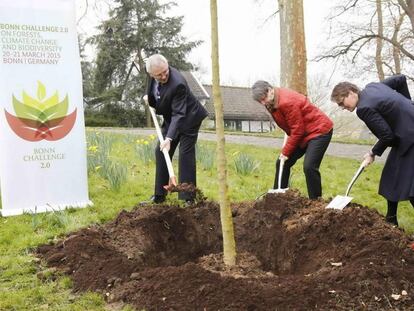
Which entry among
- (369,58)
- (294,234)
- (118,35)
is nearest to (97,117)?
(118,35)

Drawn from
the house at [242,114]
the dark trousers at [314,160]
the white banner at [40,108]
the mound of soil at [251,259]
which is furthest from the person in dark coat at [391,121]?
the house at [242,114]

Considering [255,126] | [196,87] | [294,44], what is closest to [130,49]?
[196,87]

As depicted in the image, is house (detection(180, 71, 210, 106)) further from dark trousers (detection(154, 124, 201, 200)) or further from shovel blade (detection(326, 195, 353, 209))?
shovel blade (detection(326, 195, 353, 209))

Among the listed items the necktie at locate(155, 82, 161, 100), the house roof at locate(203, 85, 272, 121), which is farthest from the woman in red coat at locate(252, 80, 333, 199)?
the house roof at locate(203, 85, 272, 121)

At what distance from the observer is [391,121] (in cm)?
421

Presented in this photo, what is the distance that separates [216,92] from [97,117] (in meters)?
27.4

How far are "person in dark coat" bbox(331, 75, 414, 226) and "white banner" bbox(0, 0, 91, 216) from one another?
3039mm

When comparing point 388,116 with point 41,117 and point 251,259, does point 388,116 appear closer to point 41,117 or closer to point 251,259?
point 251,259

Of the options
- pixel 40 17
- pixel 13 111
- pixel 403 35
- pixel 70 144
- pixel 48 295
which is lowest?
pixel 48 295

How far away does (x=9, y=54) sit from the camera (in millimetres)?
5168

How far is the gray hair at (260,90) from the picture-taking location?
4.56 meters

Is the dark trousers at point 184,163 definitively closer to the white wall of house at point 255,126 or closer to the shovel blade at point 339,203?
the shovel blade at point 339,203

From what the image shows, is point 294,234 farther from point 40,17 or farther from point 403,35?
point 403,35

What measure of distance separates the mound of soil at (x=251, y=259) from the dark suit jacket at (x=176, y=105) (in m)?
0.93
